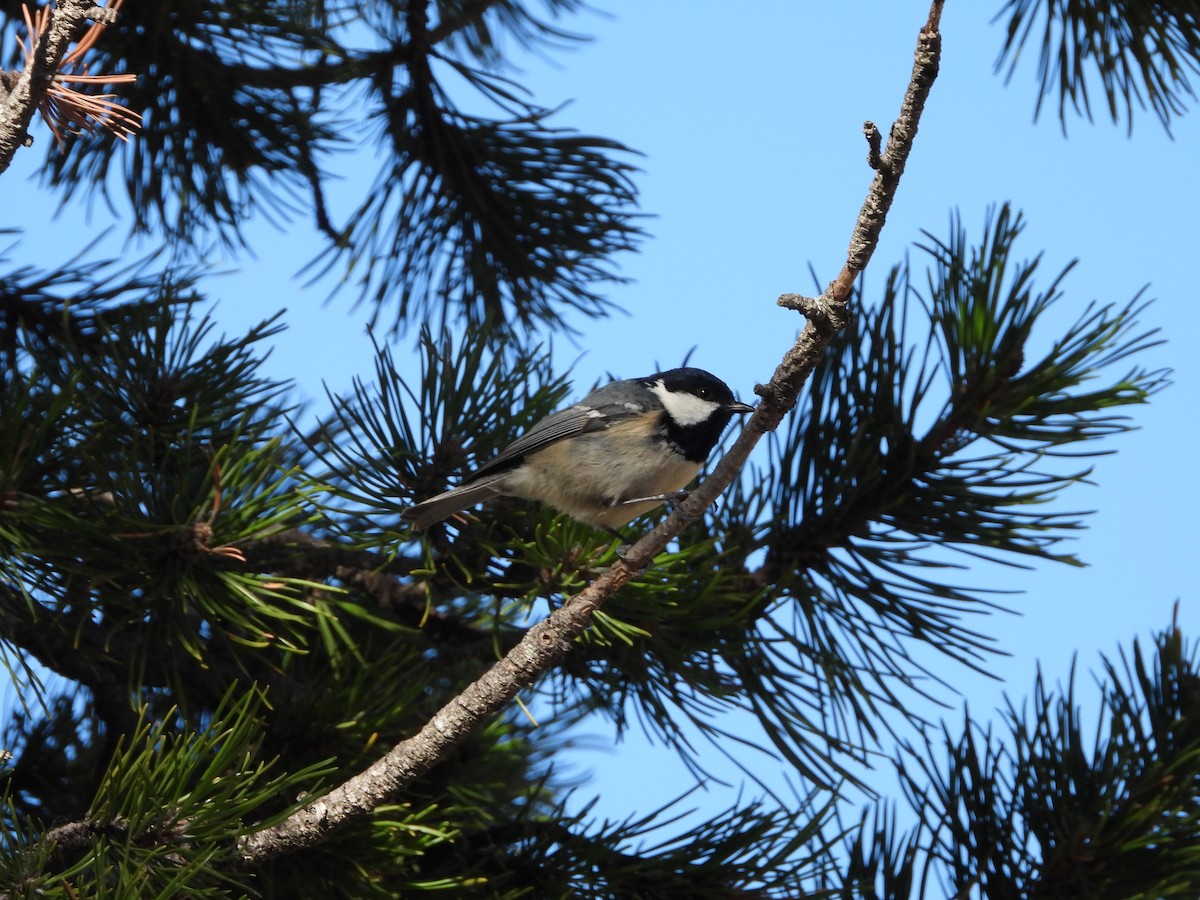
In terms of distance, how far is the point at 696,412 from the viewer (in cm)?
264

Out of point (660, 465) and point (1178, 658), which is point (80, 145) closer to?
point (660, 465)

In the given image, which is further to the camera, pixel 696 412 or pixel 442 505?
pixel 696 412

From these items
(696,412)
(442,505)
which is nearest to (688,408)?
(696,412)

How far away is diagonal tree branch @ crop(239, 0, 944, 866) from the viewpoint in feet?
4.17

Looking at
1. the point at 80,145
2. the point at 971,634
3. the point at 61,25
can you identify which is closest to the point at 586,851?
the point at 971,634

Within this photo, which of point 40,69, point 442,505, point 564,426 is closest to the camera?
point 40,69

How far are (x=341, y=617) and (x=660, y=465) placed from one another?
2.67 feet

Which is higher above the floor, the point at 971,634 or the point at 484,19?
the point at 484,19

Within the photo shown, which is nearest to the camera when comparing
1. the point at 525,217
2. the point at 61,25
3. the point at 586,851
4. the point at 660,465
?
the point at 61,25

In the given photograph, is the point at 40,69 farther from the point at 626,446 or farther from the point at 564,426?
the point at 626,446

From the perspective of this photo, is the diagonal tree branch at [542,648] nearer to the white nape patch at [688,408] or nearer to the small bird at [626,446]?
the small bird at [626,446]

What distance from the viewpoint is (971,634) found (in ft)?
6.48

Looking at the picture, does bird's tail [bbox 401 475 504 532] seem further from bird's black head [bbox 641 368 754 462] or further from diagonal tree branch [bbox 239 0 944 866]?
bird's black head [bbox 641 368 754 462]

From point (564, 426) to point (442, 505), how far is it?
65 cm
